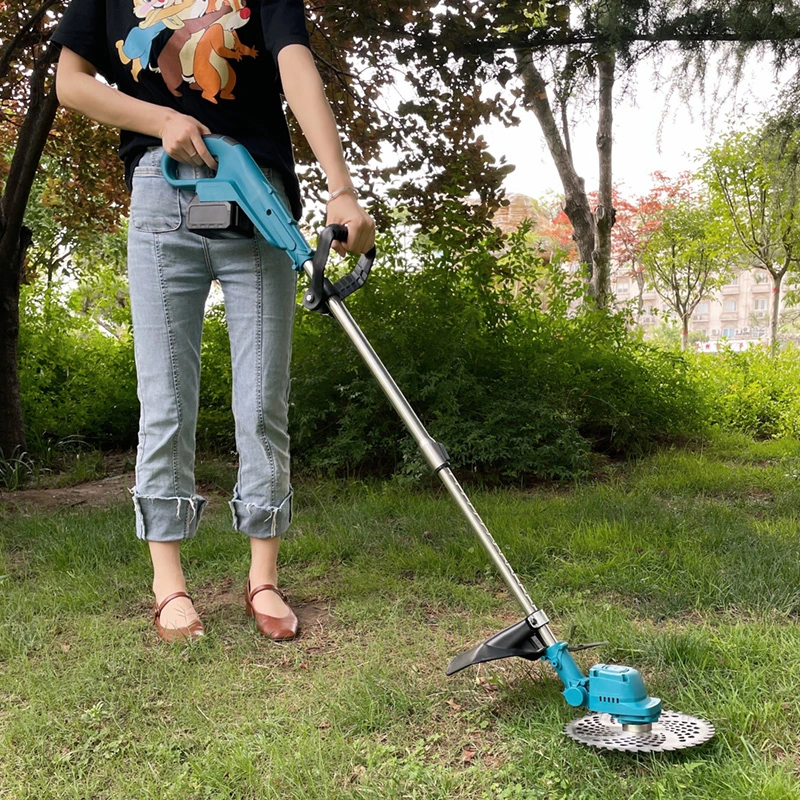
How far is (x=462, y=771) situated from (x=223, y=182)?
1.42 meters

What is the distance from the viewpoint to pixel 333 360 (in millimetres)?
4723

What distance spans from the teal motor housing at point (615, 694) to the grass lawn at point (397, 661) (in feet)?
0.25

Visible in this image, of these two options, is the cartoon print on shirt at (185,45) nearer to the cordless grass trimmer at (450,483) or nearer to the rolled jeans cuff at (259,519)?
the cordless grass trimmer at (450,483)

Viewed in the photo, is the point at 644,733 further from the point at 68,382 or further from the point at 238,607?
the point at 68,382

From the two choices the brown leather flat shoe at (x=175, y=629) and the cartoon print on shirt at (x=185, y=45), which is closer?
the cartoon print on shirt at (x=185, y=45)

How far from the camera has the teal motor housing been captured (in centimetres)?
158

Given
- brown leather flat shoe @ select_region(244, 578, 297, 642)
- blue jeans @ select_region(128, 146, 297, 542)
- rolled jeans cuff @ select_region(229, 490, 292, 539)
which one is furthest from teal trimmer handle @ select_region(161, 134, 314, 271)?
brown leather flat shoe @ select_region(244, 578, 297, 642)

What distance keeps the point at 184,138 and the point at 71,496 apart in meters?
2.88

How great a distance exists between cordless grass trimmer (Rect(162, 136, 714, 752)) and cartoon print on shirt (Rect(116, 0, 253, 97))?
0.64 feet

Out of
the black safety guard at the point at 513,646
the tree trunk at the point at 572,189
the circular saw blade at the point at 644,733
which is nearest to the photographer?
the circular saw blade at the point at 644,733

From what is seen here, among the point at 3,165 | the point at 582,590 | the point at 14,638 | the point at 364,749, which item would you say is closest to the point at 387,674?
the point at 364,749

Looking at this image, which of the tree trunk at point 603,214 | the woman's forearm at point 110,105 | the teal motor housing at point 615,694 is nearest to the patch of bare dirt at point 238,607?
the teal motor housing at point 615,694

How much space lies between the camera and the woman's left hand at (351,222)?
192cm

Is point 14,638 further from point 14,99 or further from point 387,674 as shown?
point 14,99
